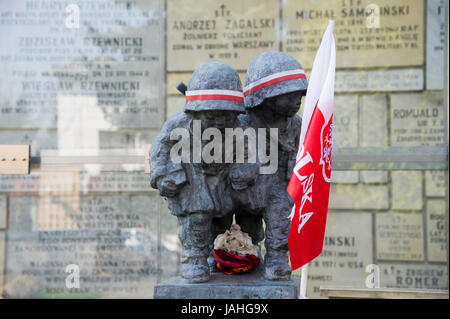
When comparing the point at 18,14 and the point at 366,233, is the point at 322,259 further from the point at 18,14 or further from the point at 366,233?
the point at 18,14

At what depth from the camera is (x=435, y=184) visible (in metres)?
3.02

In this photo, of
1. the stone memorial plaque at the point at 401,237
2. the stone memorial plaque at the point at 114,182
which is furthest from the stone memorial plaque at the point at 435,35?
the stone memorial plaque at the point at 114,182

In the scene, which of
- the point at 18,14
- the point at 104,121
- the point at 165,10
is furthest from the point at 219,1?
the point at 18,14

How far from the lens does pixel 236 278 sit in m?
1.73

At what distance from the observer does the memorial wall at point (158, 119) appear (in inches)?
119

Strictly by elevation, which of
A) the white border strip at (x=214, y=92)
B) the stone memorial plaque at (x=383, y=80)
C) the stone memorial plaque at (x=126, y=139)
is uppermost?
the stone memorial plaque at (x=383, y=80)

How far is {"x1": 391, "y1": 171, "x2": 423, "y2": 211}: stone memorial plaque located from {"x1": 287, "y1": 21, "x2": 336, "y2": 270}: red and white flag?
1.57 m

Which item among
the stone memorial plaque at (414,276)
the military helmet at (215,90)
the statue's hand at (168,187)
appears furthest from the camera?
the stone memorial plaque at (414,276)

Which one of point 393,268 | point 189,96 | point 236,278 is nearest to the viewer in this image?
point 189,96

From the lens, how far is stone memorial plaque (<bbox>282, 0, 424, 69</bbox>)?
3059 mm

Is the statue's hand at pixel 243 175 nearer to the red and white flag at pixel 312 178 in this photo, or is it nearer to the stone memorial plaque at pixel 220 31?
the red and white flag at pixel 312 178

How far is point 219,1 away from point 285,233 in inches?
76.9

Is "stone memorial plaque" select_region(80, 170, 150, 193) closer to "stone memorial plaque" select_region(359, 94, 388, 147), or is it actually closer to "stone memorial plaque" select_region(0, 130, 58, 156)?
"stone memorial plaque" select_region(0, 130, 58, 156)

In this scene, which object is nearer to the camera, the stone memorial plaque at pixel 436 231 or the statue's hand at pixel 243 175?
the statue's hand at pixel 243 175
